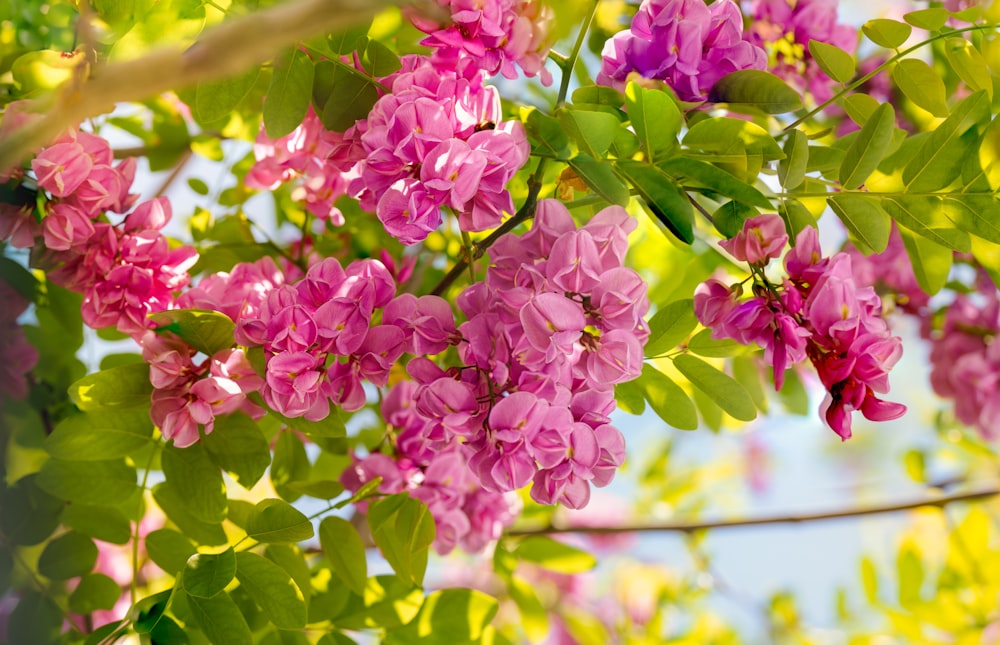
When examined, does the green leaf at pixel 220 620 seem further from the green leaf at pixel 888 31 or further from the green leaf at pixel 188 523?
the green leaf at pixel 888 31

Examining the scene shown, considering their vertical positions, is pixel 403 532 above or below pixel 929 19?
below

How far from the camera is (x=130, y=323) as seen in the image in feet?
1.51

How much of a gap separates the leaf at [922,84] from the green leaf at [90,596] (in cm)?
56

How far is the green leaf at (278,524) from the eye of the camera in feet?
1.39

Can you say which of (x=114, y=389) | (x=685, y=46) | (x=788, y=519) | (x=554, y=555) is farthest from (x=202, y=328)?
(x=788, y=519)

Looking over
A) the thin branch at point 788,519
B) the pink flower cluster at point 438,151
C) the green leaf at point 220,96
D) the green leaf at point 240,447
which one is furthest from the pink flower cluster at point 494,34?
the thin branch at point 788,519

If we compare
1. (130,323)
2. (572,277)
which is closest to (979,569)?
(572,277)

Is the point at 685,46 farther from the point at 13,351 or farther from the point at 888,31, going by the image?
the point at 13,351

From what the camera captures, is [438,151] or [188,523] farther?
[188,523]

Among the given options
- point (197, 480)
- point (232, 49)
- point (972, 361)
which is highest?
point (232, 49)

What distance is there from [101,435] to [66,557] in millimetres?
104

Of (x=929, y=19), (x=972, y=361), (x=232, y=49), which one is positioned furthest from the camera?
(x=972, y=361)

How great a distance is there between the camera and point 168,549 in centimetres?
48

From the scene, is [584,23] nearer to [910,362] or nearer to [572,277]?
[572,277]
